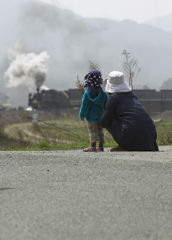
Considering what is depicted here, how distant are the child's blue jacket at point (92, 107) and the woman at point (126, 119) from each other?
19 centimetres

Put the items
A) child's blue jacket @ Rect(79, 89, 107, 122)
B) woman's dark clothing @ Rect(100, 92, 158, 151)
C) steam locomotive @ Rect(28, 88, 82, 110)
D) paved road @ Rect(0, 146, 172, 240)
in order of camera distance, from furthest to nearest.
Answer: steam locomotive @ Rect(28, 88, 82, 110), child's blue jacket @ Rect(79, 89, 107, 122), woman's dark clothing @ Rect(100, 92, 158, 151), paved road @ Rect(0, 146, 172, 240)

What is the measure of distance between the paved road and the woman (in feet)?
3.65

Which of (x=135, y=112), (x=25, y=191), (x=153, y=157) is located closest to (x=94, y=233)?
(x=25, y=191)

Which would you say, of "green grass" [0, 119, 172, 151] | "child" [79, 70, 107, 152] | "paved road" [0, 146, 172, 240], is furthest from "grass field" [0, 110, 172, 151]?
"paved road" [0, 146, 172, 240]

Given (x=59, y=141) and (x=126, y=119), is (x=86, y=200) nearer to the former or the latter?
(x=126, y=119)

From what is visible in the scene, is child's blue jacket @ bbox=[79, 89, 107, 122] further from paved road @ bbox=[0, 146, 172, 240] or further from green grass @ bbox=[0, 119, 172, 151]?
green grass @ bbox=[0, 119, 172, 151]

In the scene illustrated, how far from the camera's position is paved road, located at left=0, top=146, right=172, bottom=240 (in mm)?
1552

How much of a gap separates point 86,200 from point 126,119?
242 centimetres

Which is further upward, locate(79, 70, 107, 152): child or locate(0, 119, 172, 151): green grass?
locate(79, 70, 107, 152): child

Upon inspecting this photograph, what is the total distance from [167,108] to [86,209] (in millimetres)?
48020

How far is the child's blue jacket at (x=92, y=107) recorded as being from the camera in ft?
14.9

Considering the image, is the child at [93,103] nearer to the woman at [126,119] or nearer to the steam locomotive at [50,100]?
the woman at [126,119]

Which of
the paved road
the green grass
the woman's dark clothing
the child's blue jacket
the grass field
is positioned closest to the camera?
the paved road

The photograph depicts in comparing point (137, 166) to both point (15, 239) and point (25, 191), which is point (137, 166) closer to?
point (25, 191)
